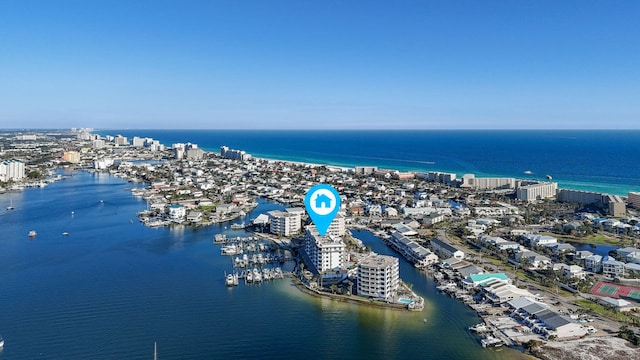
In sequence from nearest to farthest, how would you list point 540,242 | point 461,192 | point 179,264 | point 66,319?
point 66,319
point 179,264
point 540,242
point 461,192

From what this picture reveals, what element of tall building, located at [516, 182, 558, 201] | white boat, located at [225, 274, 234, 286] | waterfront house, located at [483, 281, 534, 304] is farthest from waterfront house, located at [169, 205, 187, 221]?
tall building, located at [516, 182, 558, 201]

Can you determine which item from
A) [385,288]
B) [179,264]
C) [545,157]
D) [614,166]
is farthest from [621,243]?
[545,157]

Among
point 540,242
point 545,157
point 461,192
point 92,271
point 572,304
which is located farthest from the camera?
point 545,157

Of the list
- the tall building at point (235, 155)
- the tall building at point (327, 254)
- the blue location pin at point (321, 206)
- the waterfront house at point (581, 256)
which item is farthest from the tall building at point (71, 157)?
the waterfront house at point (581, 256)

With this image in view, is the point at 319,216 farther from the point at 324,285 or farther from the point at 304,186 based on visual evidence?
the point at 304,186

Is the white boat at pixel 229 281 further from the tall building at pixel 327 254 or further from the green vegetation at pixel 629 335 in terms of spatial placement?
the green vegetation at pixel 629 335

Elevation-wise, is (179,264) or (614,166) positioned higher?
(614,166)

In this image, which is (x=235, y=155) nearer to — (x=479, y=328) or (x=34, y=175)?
(x=34, y=175)
